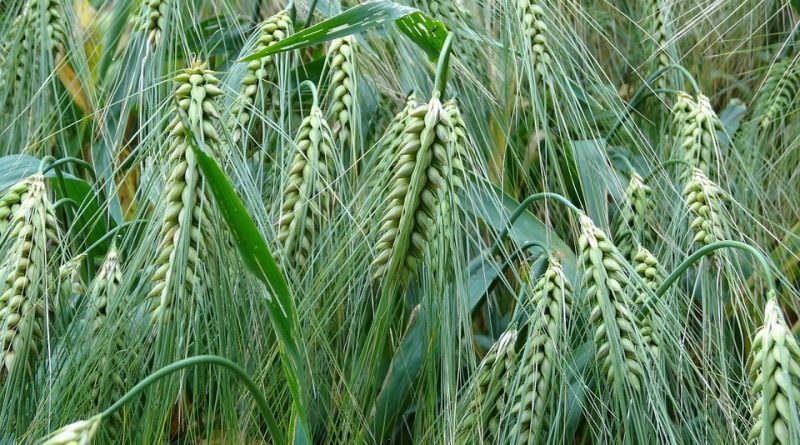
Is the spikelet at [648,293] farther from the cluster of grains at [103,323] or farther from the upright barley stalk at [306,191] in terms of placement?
the cluster of grains at [103,323]

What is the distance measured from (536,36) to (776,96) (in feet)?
1.40

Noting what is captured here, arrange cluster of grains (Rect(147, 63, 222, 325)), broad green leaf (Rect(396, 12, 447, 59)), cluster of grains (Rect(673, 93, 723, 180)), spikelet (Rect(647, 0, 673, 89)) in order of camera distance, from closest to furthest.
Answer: cluster of grains (Rect(147, 63, 222, 325))
broad green leaf (Rect(396, 12, 447, 59))
cluster of grains (Rect(673, 93, 723, 180))
spikelet (Rect(647, 0, 673, 89))

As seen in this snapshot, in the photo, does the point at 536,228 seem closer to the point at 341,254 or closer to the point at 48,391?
the point at 341,254

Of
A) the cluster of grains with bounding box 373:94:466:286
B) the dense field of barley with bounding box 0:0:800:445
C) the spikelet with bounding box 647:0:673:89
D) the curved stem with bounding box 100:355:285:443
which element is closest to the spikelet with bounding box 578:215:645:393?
the dense field of barley with bounding box 0:0:800:445

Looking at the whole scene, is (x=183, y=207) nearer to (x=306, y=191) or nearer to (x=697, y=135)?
(x=306, y=191)

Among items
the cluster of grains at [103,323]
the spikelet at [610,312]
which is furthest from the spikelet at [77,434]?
the spikelet at [610,312]

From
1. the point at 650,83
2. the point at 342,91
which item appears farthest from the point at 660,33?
the point at 342,91

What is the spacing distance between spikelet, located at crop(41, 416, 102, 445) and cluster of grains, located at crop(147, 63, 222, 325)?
98 millimetres

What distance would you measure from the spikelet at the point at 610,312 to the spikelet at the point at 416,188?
0.40 feet

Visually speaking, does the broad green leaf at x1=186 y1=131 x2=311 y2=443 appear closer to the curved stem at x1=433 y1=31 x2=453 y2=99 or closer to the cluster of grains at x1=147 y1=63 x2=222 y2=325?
the cluster of grains at x1=147 y1=63 x2=222 y2=325

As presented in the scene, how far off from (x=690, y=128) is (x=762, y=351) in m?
0.40

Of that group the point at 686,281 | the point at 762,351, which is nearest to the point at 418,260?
the point at 762,351

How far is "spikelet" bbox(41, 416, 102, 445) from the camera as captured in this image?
52cm

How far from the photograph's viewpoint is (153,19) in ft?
2.90
